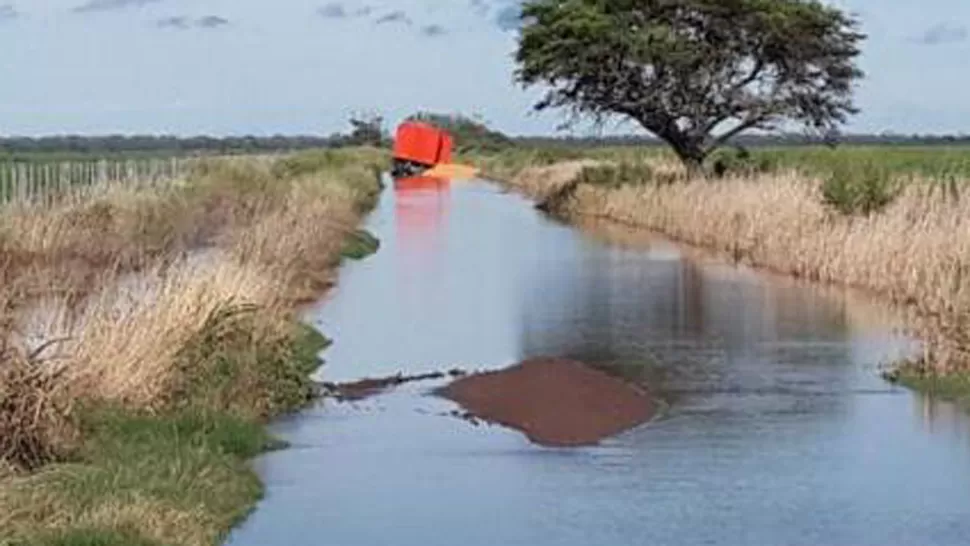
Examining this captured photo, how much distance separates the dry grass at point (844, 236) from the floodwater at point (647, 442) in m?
0.75

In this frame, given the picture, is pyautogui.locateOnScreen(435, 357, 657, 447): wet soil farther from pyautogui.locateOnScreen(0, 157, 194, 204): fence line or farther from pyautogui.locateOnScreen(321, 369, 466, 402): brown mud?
pyautogui.locateOnScreen(0, 157, 194, 204): fence line

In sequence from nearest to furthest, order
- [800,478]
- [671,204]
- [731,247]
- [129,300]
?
[800,478]
[129,300]
[731,247]
[671,204]

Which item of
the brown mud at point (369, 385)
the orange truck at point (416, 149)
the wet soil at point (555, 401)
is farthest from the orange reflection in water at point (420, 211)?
the wet soil at point (555, 401)

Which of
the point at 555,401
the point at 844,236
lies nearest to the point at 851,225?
the point at 844,236

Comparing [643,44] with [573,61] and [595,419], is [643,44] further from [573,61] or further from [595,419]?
[595,419]

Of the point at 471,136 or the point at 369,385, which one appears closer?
the point at 369,385

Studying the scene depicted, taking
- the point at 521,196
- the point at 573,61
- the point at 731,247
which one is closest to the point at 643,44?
the point at 573,61

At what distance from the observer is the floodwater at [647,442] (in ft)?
43.8

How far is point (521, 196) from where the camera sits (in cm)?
8738

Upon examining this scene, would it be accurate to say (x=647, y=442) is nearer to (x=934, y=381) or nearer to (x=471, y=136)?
(x=934, y=381)

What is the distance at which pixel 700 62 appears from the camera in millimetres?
59438

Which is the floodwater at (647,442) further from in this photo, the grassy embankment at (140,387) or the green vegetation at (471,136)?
the green vegetation at (471,136)

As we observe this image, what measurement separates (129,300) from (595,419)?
14.0ft

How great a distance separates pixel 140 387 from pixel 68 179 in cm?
3382
